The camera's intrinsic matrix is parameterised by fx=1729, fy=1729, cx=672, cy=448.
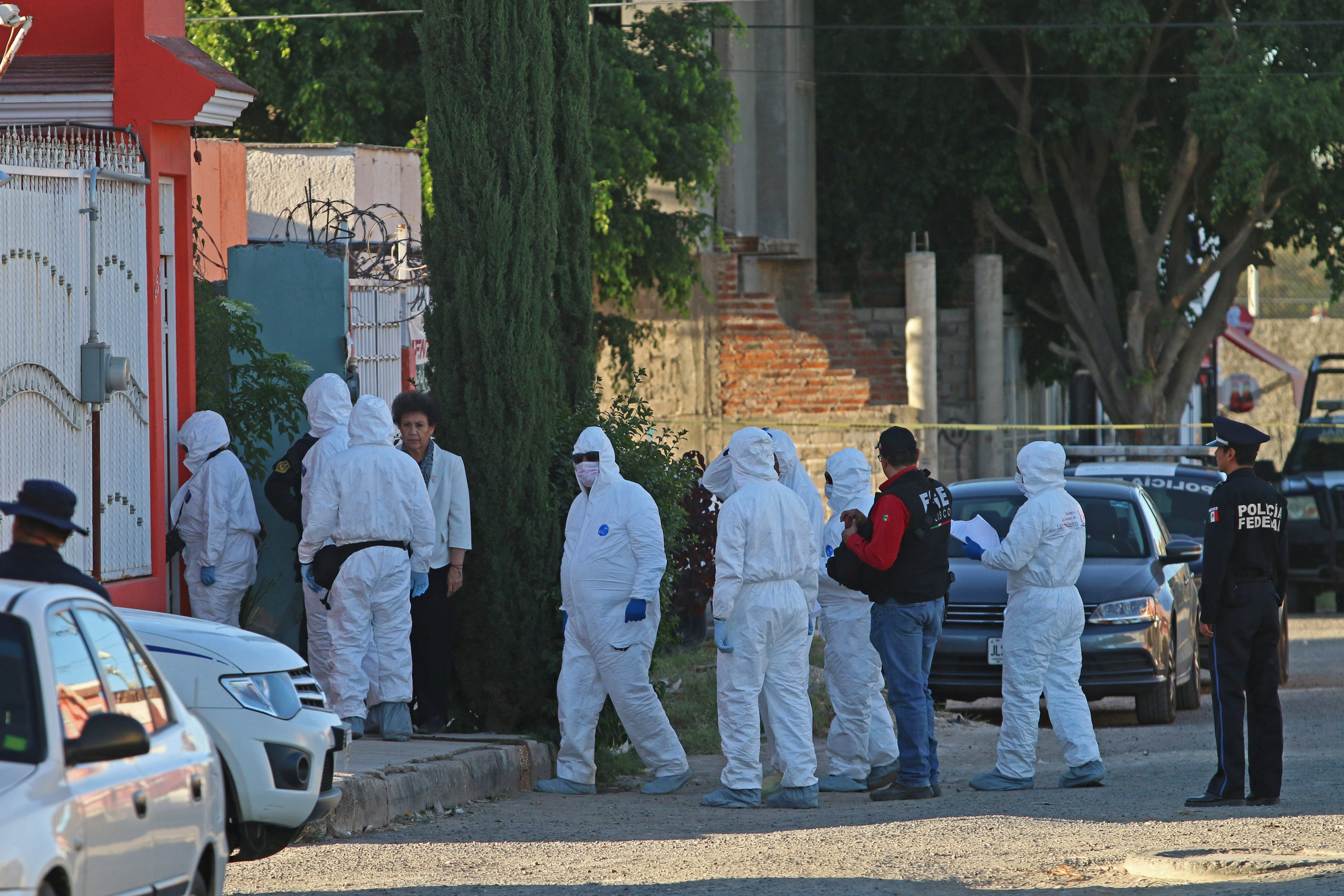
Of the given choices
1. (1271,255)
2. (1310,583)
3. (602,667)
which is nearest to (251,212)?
(602,667)

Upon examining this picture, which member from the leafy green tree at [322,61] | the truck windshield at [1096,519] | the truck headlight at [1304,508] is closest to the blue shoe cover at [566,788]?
the truck windshield at [1096,519]

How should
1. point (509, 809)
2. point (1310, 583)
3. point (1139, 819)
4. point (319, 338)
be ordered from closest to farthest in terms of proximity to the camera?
point (1139, 819), point (509, 809), point (319, 338), point (1310, 583)

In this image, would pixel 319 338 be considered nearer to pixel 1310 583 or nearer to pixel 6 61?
pixel 6 61

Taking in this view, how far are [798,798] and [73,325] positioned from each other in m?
4.48

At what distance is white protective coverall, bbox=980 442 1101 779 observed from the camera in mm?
9492

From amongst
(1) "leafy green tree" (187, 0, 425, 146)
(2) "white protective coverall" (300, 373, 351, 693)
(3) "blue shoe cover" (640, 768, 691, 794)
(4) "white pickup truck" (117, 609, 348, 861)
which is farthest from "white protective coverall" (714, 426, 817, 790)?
(1) "leafy green tree" (187, 0, 425, 146)

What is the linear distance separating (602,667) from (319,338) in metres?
3.86

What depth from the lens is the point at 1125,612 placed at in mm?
11969

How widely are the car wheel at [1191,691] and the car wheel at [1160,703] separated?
72 cm

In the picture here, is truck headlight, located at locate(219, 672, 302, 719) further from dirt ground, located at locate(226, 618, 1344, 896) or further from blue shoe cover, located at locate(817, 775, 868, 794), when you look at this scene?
blue shoe cover, located at locate(817, 775, 868, 794)

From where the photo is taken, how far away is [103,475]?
9234 millimetres

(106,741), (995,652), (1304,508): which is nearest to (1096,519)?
(995,652)

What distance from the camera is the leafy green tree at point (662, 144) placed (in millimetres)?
21391

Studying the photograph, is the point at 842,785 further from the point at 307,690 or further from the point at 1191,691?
the point at 1191,691
